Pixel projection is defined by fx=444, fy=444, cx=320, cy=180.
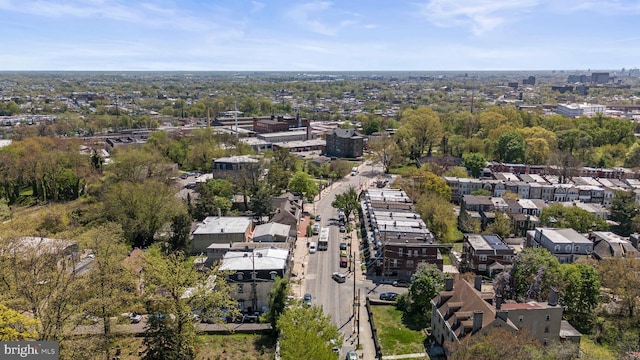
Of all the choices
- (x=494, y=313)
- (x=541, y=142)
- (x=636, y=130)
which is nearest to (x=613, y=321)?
(x=494, y=313)

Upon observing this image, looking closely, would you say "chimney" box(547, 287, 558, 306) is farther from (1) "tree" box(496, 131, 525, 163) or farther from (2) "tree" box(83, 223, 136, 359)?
(1) "tree" box(496, 131, 525, 163)

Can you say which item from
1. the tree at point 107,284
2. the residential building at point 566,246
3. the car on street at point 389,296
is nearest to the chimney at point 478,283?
the car on street at point 389,296

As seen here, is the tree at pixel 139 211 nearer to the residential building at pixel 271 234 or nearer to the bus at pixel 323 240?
the residential building at pixel 271 234

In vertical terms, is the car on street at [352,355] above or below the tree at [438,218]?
below

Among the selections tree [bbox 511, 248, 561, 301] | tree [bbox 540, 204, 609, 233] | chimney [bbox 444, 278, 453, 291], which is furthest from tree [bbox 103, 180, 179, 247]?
tree [bbox 540, 204, 609, 233]

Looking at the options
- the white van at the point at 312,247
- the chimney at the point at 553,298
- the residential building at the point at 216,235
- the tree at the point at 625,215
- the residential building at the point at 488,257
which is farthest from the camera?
the tree at the point at 625,215

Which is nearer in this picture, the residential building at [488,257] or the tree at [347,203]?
the residential building at [488,257]

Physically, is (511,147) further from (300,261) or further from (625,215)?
(300,261)

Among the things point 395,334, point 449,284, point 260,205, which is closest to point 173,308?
point 395,334
